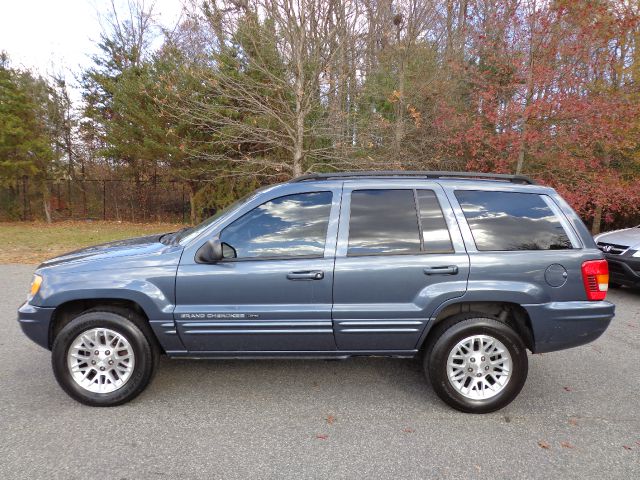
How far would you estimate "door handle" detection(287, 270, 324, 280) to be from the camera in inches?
117

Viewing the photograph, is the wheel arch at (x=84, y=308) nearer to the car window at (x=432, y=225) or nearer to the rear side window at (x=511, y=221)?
the car window at (x=432, y=225)

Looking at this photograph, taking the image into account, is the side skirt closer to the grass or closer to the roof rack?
the roof rack

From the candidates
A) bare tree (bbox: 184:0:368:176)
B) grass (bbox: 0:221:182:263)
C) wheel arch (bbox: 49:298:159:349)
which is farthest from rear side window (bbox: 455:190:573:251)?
grass (bbox: 0:221:182:263)

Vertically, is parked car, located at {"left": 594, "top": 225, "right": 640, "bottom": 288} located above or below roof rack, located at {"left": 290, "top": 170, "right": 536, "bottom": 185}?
below

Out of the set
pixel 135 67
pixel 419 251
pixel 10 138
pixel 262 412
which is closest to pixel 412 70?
pixel 135 67

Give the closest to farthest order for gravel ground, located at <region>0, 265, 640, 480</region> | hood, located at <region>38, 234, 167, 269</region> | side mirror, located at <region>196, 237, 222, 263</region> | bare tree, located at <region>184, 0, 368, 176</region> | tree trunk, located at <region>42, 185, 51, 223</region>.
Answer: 1. gravel ground, located at <region>0, 265, 640, 480</region>
2. side mirror, located at <region>196, 237, 222, 263</region>
3. hood, located at <region>38, 234, 167, 269</region>
4. bare tree, located at <region>184, 0, 368, 176</region>
5. tree trunk, located at <region>42, 185, 51, 223</region>

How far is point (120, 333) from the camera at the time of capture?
302 centimetres

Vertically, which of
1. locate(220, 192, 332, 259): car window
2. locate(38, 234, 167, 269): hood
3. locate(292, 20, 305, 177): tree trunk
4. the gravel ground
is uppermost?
locate(292, 20, 305, 177): tree trunk

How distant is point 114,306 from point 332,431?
1.94 m

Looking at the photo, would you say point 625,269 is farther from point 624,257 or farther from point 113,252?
point 113,252

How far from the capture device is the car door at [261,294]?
9.80 ft

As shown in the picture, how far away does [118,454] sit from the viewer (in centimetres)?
250

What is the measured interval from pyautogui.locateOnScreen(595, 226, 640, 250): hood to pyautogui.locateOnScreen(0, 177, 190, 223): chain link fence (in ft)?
Result: 55.1

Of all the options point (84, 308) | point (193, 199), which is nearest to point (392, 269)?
point (84, 308)
